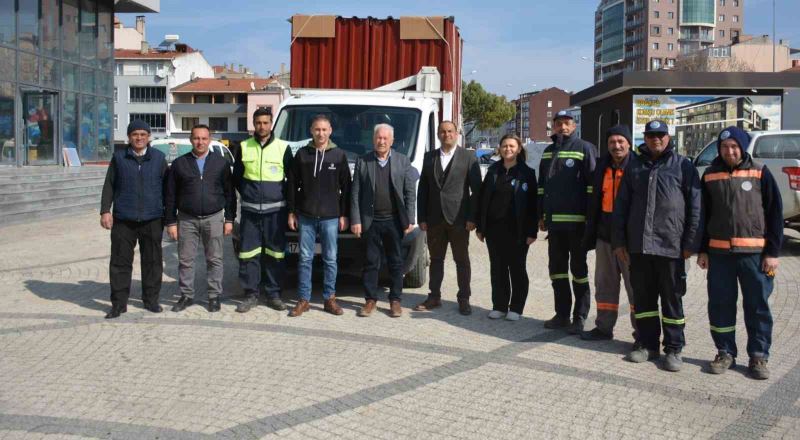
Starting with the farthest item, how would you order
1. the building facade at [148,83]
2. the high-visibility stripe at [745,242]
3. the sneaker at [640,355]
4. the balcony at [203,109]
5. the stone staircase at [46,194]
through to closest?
the balcony at [203,109]
the building facade at [148,83]
the stone staircase at [46,194]
the sneaker at [640,355]
the high-visibility stripe at [745,242]

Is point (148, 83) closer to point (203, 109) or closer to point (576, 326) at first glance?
point (203, 109)

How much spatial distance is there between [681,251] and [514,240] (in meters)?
1.84

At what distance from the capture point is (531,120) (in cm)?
14362

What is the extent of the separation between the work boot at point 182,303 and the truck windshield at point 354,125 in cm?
205

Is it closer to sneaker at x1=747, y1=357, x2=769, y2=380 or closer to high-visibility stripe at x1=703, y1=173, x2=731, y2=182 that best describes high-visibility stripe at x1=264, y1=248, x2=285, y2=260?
high-visibility stripe at x1=703, y1=173, x2=731, y2=182

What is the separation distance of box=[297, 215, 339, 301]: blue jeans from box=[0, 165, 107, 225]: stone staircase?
9.75 m

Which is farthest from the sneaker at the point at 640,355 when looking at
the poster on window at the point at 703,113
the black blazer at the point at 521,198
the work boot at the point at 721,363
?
the poster on window at the point at 703,113

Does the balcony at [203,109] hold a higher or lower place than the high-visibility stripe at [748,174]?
higher

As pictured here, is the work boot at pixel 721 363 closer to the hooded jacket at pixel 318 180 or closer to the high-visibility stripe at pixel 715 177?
the high-visibility stripe at pixel 715 177

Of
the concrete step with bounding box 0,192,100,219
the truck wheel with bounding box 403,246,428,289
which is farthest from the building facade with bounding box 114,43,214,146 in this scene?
the truck wheel with bounding box 403,246,428,289

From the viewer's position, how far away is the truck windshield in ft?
29.2

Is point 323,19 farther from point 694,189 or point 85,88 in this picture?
point 85,88

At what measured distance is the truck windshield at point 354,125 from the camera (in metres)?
8.91

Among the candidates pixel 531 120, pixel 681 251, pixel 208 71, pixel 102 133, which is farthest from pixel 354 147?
pixel 531 120
